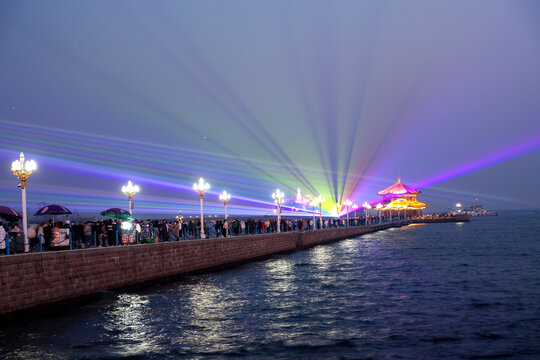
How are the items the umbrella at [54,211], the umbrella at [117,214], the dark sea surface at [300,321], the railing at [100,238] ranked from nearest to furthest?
1. the dark sea surface at [300,321]
2. the railing at [100,238]
3. the umbrella at [54,211]
4. the umbrella at [117,214]

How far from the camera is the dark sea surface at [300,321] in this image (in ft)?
45.8

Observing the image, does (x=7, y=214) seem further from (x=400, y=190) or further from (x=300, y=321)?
(x=400, y=190)

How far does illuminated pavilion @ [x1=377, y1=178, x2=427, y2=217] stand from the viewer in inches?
6383

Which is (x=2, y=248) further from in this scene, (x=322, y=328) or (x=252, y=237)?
(x=252, y=237)

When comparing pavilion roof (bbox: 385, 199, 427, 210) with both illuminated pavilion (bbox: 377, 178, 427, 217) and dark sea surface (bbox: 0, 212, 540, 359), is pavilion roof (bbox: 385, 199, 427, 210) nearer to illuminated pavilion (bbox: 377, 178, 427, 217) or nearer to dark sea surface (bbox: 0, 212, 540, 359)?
illuminated pavilion (bbox: 377, 178, 427, 217)

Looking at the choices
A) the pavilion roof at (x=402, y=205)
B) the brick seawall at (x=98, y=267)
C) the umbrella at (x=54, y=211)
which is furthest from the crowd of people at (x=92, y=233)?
the pavilion roof at (x=402, y=205)

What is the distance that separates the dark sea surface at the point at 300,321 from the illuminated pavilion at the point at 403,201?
133607 millimetres

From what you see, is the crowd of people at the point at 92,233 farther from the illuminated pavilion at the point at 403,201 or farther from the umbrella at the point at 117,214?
the illuminated pavilion at the point at 403,201

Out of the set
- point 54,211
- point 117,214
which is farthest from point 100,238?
point 117,214

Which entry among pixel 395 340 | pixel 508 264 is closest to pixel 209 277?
pixel 395 340

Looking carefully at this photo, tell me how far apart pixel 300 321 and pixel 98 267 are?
8.53 meters

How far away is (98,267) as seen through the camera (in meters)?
21.2

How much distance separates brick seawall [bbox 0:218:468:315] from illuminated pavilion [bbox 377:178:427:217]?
129m

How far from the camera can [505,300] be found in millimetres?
21250
